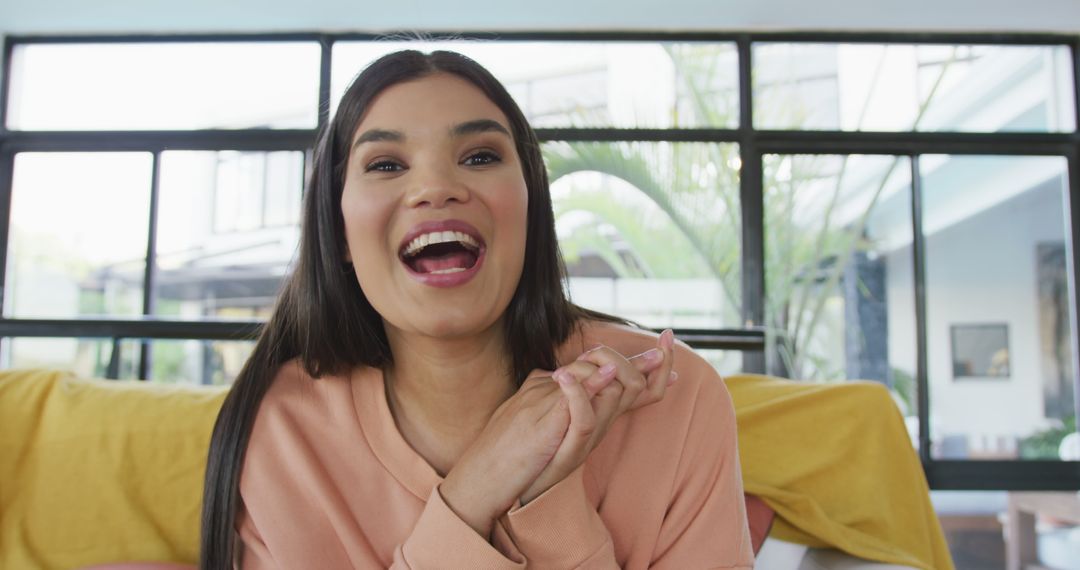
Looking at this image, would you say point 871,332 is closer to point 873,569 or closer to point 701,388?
point 873,569

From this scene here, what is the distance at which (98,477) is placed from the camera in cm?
122

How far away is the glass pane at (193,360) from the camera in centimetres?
343

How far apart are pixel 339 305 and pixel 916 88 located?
3.33 m

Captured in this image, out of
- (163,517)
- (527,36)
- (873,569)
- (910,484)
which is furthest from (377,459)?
(527,36)

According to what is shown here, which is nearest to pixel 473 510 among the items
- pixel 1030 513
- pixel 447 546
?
pixel 447 546

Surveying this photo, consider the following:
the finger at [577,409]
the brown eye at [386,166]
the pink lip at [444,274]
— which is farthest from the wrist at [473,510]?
the brown eye at [386,166]

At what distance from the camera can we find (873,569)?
1176mm

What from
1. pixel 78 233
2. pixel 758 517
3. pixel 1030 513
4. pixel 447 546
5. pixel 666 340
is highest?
pixel 78 233

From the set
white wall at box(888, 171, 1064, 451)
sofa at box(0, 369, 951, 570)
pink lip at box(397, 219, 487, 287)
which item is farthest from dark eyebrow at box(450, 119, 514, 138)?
white wall at box(888, 171, 1064, 451)

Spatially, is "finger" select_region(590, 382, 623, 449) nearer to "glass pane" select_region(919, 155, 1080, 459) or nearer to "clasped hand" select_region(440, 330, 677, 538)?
"clasped hand" select_region(440, 330, 677, 538)

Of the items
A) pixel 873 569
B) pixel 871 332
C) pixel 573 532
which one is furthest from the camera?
pixel 871 332

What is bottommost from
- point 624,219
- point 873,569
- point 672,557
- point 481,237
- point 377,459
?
point 873,569

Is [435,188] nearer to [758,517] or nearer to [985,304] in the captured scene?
[758,517]

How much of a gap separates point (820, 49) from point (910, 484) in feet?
8.93
